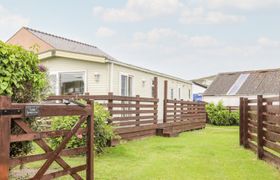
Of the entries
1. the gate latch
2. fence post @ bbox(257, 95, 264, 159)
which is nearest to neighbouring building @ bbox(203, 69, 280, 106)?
fence post @ bbox(257, 95, 264, 159)

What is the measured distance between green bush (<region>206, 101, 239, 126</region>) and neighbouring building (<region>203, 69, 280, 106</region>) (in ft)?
17.9

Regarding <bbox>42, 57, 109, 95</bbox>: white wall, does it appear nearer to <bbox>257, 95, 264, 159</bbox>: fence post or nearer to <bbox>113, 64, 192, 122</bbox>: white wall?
<bbox>113, 64, 192, 122</bbox>: white wall

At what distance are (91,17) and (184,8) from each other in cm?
563

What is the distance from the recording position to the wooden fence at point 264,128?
21.8ft

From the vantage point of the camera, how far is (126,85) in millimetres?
14609

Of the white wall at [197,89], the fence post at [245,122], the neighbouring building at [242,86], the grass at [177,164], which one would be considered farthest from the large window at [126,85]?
the white wall at [197,89]

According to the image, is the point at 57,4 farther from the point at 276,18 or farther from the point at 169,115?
the point at 276,18

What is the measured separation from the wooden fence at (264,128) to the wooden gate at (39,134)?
393cm

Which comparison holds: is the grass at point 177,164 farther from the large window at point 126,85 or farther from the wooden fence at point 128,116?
the large window at point 126,85

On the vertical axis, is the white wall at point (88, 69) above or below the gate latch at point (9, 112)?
above

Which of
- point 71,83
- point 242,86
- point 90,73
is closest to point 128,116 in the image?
point 90,73

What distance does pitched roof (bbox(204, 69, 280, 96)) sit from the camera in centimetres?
2714

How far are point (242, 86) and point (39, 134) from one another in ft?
88.7

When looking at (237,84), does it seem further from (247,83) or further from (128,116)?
(128,116)
